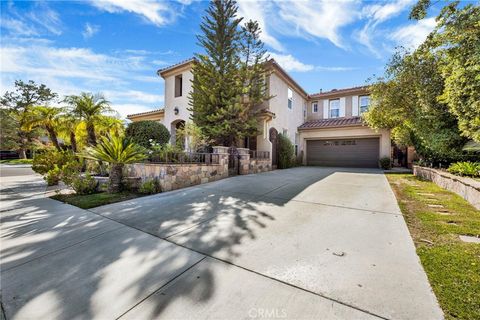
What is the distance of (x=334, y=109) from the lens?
17375 mm

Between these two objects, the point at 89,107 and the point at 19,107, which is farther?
the point at 19,107

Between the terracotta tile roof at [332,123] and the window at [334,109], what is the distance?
57 cm

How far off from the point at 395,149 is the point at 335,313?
65.6 ft

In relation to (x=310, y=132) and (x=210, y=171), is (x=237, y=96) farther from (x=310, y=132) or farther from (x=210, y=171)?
(x=310, y=132)

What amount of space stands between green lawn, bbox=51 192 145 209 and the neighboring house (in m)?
7.45

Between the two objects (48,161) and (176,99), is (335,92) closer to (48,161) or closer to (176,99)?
(176,99)

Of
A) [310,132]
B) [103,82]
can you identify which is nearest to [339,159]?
[310,132]

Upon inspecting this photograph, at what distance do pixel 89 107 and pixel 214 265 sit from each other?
1244cm

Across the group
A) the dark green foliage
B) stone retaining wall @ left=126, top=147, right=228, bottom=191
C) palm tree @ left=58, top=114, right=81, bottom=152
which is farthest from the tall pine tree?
the dark green foliage

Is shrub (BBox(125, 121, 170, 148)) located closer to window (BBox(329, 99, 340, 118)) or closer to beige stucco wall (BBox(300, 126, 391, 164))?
beige stucco wall (BBox(300, 126, 391, 164))

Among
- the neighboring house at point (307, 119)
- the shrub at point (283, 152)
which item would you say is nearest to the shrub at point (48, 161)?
the neighboring house at point (307, 119)

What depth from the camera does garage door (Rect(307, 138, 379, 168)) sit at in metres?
15.0

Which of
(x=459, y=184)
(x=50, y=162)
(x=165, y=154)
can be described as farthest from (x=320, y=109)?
(x=50, y=162)

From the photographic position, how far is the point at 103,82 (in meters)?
11.5
